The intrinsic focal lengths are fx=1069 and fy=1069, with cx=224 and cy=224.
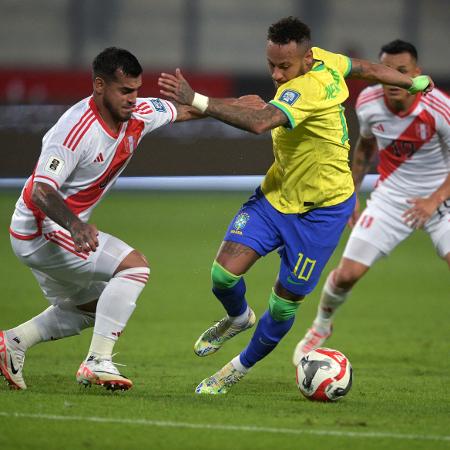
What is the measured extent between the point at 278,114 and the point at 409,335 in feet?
14.4

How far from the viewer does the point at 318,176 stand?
6766 millimetres

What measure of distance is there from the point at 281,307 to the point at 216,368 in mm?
1706

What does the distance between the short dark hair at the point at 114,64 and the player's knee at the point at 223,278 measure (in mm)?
1322

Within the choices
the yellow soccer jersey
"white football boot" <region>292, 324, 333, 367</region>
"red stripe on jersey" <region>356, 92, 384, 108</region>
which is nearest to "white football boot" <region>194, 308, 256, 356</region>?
the yellow soccer jersey

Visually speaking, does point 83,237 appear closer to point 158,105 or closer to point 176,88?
point 176,88

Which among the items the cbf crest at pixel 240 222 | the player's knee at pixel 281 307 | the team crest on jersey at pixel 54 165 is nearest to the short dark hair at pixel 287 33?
the cbf crest at pixel 240 222

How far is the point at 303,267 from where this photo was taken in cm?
672

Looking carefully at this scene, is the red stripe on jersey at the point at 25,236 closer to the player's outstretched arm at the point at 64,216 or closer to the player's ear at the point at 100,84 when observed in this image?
the player's outstretched arm at the point at 64,216

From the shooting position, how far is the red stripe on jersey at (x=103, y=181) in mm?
6258

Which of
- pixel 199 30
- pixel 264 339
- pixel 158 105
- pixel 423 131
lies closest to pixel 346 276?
pixel 423 131

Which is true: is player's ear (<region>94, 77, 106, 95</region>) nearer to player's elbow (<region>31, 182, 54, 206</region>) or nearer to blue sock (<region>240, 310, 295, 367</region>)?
player's elbow (<region>31, 182, 54, 206</region>)

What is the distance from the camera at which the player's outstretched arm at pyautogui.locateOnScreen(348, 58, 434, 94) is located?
271 inches

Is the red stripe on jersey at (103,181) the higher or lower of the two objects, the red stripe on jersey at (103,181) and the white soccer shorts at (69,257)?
the higher

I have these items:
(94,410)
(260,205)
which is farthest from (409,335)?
(94,410)
